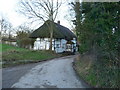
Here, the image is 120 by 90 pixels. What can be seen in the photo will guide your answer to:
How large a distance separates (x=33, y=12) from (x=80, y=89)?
23.9 metres

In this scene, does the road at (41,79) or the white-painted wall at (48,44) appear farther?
the white-painted wall at (48,44)

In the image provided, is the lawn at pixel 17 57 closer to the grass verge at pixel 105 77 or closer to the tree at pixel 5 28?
the grass verge at pixel 105 77

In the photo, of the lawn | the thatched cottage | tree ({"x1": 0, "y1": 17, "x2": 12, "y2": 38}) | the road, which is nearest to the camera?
the road

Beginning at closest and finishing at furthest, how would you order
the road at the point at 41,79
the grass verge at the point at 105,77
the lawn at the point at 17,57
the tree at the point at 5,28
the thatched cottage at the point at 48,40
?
the grass verge at the point at 105,77
the road at the point at 41,79
the lawn at the point at 17,57
the thatched cottage at the point at 48,40
the tree at the point at 5,28

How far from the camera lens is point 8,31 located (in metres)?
53.2

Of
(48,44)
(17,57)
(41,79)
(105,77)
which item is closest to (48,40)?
(48,44)

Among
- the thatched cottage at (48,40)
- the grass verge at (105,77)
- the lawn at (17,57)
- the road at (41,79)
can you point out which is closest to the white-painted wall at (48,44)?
the thatched cottage at (48,40)

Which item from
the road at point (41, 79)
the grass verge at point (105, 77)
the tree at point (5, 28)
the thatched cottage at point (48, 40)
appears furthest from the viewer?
the tree at point (5, 28)

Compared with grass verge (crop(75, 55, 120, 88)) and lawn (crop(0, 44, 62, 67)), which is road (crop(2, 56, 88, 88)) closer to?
grass verge (crop(75, 55, 120, 88))

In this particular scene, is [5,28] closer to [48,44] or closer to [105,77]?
[48,44]

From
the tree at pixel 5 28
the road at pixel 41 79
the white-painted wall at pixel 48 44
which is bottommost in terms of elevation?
the road at pixel 41 79

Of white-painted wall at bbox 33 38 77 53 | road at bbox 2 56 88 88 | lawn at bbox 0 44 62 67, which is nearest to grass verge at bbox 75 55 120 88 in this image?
road at bbox 2 56 88 88

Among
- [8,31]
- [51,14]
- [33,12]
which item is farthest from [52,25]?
[8,31]

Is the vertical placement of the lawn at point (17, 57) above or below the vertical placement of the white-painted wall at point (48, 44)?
below
